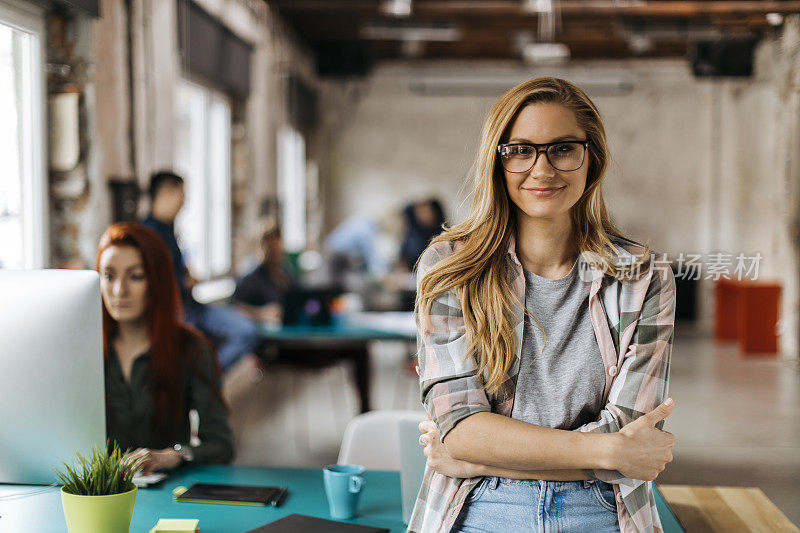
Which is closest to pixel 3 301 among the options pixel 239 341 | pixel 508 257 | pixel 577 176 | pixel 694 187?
pixel 508 257

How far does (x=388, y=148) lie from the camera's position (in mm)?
6648

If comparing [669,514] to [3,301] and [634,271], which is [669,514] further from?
[3,301]

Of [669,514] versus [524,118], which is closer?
[524,118]

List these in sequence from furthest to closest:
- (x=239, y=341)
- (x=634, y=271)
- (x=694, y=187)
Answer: (x=239, y=341) → (x=694, y=187) → (x=634, y=271)

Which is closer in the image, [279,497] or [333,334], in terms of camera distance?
[279,497]

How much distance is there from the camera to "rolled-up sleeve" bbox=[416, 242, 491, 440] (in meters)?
1.31

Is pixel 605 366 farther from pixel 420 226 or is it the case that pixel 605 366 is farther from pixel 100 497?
pixel 420 226

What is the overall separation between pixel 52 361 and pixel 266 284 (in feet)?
12.2

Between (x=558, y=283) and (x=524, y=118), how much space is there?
11.6 inches

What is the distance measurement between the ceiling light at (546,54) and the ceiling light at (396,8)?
1.66 metres

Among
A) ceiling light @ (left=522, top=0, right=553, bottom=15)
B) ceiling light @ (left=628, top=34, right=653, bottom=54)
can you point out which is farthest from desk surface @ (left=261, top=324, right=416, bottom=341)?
ceiling light @ (left=522, top=0, right=553, bottom=15)

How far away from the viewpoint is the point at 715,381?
2293 mm

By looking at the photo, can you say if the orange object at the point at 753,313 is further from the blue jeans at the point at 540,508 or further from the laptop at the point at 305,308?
the laptop at the point at 305,308

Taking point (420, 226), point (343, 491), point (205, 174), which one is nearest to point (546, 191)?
point (343, 491)
